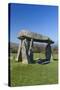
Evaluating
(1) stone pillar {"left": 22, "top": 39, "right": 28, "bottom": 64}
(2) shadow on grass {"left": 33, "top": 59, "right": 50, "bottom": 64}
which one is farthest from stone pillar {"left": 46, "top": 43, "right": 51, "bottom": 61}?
(1) stone pillar {"left": 22, "top": 39, "right": 28, "bottom": 64}

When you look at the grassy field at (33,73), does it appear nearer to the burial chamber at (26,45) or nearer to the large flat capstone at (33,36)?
the burial chamber at (26,45)

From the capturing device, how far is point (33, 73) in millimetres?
2211

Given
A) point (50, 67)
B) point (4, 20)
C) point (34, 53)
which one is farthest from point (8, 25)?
point (50, 67)

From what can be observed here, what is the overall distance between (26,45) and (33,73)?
294 millimetres

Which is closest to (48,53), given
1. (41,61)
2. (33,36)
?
(41,61)

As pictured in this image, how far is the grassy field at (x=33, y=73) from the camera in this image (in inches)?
85.4

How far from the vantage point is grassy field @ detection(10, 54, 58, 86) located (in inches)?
85.4

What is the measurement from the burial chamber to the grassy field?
51mm

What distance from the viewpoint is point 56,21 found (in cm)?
229

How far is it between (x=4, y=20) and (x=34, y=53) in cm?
45

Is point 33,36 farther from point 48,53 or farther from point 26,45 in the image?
point 48,53

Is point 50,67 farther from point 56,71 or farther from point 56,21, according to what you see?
point 56,21

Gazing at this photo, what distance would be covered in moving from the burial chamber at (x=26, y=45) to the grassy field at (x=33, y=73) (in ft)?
0.17

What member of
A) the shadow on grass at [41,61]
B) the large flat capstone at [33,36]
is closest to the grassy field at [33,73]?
the shadow on grass at [41,61]
